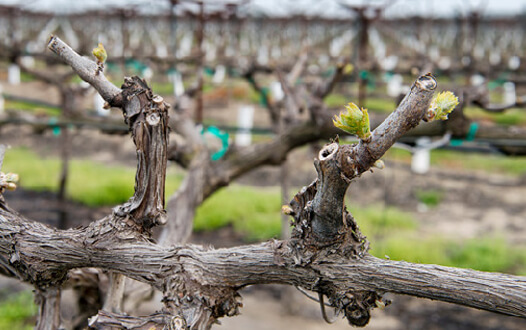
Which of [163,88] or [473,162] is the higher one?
[163,88]

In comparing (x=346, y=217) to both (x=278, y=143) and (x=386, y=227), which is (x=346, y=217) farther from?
(x=386, y=227)

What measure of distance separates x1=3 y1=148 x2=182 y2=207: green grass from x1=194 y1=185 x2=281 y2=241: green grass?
52 cm

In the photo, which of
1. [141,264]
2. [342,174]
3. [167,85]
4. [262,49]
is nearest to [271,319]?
[141,264]

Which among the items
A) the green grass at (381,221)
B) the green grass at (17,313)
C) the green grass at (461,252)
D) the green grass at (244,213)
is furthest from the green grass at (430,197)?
the green grass at (17,313)

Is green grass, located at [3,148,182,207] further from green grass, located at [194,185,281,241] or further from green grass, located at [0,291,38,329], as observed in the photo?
green grass, located at [0,291,38,329]

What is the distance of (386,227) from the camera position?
20.2ft

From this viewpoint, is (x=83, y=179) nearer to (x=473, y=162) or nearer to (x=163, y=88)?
(x=473, y=162)

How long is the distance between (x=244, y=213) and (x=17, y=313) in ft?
9.67

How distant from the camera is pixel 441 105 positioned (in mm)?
1125

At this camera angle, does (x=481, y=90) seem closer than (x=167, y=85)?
Yes

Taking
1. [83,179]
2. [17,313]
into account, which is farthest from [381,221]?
[83,179]

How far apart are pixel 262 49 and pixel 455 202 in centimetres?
1933

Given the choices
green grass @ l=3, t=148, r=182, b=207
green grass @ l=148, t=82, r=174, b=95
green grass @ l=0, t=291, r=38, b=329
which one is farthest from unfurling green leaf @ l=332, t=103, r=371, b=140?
green grass @ l=148, t=82, r=174, b=95

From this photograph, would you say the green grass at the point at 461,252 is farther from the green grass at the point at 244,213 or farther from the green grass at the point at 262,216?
the green grass at the point at 244,213
